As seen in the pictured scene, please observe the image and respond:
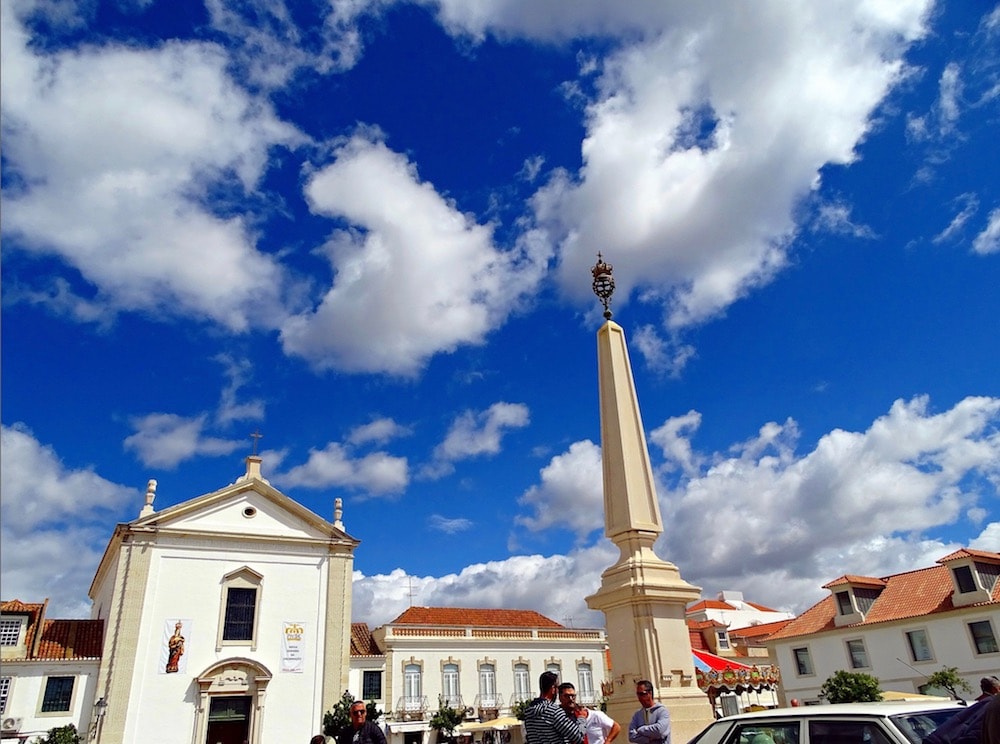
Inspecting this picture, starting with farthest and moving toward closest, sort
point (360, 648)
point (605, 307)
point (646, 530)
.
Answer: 1. point (360, 648)
2. point (605, 307)
3. point (646, 530)

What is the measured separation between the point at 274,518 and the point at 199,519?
3.26 metres

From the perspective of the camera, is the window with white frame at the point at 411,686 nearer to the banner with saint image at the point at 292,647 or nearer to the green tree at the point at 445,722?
the green tree at the point at 445,722

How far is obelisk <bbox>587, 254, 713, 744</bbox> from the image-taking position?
10.0m

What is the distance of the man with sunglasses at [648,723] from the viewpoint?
705 centimetres

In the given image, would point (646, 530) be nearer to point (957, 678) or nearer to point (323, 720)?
point (957, 678)

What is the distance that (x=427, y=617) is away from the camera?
40.5m

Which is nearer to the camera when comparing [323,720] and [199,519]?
[323,720]

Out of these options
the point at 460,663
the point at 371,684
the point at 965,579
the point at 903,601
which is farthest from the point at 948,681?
the point at 371,684

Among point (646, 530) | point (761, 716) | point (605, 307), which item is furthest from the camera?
point (605, 307)

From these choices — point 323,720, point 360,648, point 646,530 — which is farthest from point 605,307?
point 360,648

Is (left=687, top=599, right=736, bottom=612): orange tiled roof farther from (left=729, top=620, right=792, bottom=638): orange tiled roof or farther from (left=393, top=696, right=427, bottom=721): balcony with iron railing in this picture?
(left=393, top=696, right=427, bottom=721): balcony with iron railing

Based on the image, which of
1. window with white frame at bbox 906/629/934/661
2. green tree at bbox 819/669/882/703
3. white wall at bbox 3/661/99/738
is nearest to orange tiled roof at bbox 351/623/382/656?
white wall at bbox 3/661/99/738

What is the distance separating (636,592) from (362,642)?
29.1 m

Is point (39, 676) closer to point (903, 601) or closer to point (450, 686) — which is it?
point (450, 686)
